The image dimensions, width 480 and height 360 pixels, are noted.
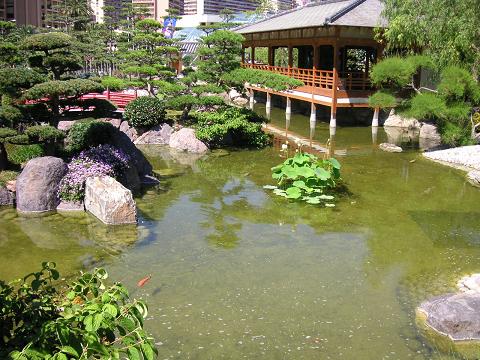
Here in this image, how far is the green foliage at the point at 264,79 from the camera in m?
16.2

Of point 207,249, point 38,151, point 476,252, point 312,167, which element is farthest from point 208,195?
point 476,252

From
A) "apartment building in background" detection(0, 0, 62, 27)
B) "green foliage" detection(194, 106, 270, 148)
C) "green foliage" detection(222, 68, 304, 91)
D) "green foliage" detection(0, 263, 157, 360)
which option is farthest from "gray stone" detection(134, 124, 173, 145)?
"apartment building in background" detection(0, 0, 62, 27)

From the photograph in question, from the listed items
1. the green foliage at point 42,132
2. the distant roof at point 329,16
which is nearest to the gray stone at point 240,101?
the distant roof at point 329,16

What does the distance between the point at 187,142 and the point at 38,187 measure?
7592 mm

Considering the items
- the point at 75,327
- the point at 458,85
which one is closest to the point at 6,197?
the point at 75,327

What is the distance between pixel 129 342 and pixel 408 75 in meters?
16.8

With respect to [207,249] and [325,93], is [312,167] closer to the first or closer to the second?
[207,249]

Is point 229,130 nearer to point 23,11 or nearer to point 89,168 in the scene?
point 89,168

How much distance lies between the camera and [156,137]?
1892cm

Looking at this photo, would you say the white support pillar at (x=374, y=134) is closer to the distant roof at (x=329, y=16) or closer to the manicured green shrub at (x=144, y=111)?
the distant roof at (x=329, y=16)

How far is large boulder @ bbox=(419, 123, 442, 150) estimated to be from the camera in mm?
19166

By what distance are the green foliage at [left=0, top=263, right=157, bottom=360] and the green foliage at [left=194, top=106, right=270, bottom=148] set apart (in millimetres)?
14838

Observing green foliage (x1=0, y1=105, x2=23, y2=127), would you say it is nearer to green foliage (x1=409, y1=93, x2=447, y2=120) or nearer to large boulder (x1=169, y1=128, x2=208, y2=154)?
large boulder (x1=169, y1=128, x2=208, y2=154)

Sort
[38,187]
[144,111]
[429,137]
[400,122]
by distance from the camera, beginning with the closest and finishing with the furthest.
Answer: [38,187], [144,111], [429,137], [400,122]
